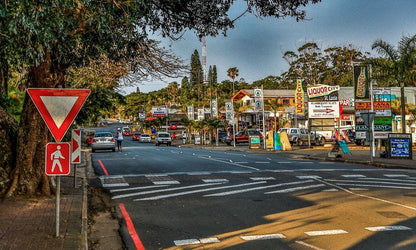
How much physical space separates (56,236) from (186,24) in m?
8.31

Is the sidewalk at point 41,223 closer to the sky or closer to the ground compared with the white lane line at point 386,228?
closer to the sky

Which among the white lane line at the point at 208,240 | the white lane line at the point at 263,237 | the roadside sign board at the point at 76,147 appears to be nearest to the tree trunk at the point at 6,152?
the roadside sign board at the point at 76,147

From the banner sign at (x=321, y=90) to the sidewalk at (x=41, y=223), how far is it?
32.8m

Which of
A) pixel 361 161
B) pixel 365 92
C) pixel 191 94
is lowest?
pixel 361 161

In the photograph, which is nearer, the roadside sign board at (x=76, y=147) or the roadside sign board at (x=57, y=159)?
the roadside sign board at (x=57, y=159)

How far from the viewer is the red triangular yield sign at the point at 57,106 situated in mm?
6336

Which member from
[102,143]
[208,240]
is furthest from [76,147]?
[102,143]

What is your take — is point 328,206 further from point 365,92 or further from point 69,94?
point 365,92

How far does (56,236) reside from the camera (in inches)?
262

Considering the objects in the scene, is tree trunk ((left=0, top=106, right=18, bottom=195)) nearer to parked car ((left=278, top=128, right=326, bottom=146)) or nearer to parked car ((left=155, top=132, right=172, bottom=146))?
parked car ((left=278, top=128, right=326, bottom=146))

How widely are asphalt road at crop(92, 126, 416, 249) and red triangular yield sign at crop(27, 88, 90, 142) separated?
2.25 meters

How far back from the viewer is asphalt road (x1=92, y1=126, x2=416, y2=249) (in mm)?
6980

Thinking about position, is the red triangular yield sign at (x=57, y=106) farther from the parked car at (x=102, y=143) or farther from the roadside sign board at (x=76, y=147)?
the parked car at (x=102, y=143)

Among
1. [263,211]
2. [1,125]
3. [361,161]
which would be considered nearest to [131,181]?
[1,125]
